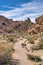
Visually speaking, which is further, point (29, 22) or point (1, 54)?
point (29, 22)

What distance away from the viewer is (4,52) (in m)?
16.3

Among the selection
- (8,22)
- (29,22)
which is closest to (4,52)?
(29,22)

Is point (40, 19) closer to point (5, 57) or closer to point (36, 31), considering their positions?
point (36, 31)

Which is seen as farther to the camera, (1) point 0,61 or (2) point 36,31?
(2) point 36,31

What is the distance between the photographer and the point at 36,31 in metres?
81.4

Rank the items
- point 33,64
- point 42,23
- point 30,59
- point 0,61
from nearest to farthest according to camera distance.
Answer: point 0,61 → point 33,64 → point 30,59 → point 42,23

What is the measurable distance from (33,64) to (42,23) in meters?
64.5

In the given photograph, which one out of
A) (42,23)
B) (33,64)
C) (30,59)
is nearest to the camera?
(33,64)

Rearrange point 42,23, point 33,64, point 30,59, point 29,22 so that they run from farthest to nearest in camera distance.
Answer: point 29,22 < point 42,23 < point 30,59 < point 33,64

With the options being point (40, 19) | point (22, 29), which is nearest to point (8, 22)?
point (22, 29)

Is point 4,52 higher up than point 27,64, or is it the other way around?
point 4,52

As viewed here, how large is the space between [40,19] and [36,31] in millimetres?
5827

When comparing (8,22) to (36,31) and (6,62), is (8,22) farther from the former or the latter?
(6,62)

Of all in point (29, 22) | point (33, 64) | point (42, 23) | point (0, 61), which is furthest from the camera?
point (29, 22)
